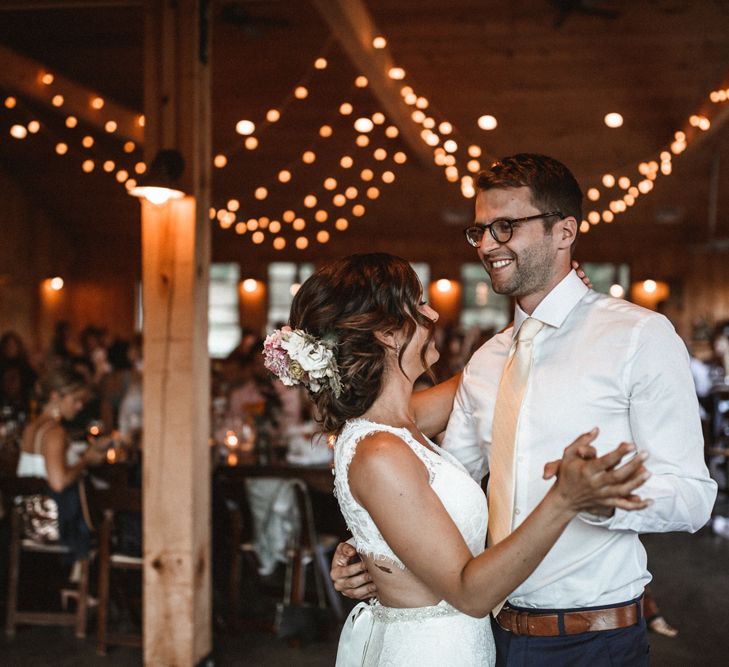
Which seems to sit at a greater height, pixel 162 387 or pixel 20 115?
pixel 20 115

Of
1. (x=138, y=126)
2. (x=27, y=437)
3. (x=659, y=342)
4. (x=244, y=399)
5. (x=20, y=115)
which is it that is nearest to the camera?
(x=659, y=342)

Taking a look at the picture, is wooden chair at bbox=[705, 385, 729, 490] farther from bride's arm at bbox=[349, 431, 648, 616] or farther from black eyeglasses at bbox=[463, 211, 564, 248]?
bride's arm at bbox=[349, 431, 648, 616]

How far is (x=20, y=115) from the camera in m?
10.2

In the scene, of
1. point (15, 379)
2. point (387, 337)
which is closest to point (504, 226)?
point (387, 337)

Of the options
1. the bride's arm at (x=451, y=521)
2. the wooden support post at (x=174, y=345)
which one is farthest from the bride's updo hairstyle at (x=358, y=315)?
the wooden support post at (x=174, y=345)

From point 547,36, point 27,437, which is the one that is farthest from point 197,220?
point 547,36

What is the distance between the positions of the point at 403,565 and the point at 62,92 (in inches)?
237

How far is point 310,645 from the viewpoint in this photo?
4.29 metres

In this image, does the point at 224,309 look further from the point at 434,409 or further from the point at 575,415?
the point at 575,415

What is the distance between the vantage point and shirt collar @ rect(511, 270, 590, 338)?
76.9 inches

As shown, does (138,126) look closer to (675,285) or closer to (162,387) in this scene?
(162,387)

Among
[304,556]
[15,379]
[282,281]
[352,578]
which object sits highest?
[282,281]

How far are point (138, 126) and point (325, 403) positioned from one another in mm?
5844

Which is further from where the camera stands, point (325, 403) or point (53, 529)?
point (53, 529)
